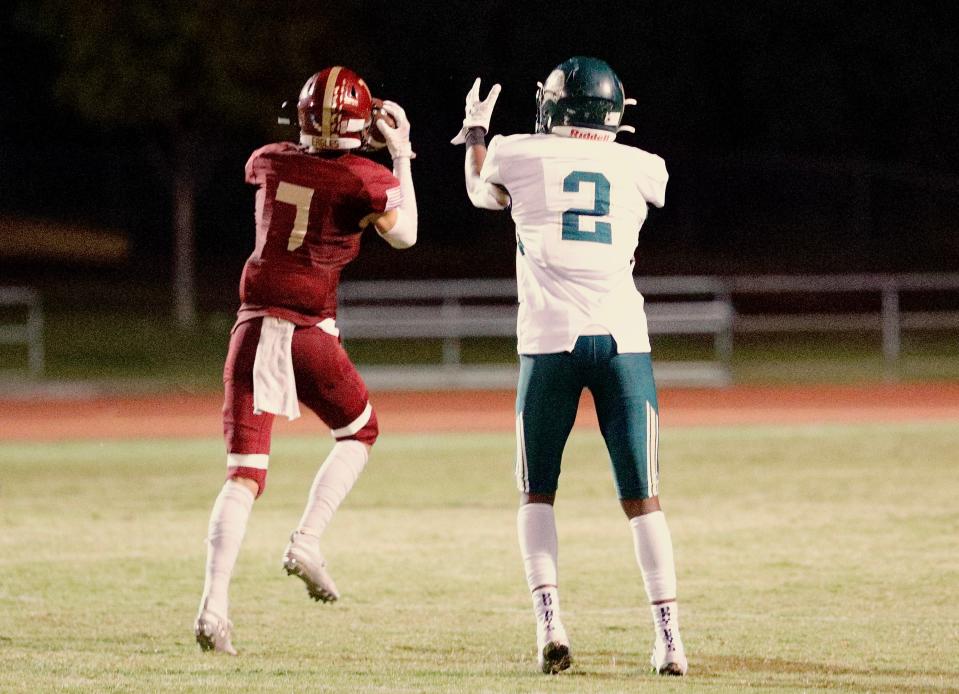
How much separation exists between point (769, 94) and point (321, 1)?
15945 millimetres

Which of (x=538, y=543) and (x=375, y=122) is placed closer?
(x=538, y=543)

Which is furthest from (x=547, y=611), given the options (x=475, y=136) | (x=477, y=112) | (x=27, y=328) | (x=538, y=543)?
(x=27, y=328)

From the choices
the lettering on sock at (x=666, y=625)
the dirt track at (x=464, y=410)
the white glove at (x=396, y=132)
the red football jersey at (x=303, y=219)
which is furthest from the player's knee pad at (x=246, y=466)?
the dirt track at (x=464, y=410)

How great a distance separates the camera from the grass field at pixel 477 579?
6023 mm

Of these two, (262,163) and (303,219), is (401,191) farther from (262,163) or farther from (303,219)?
(262,163)

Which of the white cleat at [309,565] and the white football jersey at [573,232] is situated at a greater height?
the white football jersey at [573,232]

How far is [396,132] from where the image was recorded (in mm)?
6656

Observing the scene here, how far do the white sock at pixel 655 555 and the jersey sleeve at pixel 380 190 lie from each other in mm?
1663

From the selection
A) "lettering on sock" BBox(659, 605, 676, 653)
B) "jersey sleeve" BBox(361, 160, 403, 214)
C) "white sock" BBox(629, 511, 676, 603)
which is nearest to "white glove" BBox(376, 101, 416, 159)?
"jersey sleeve" BBox(361, 160, 403, 214)

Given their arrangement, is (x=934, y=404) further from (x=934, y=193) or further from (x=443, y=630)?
(x=934, y=193)

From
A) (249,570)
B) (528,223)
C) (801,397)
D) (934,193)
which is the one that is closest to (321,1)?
(801,397)

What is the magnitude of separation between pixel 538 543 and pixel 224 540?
1.31 metres

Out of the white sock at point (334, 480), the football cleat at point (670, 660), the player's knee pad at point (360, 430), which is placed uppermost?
the player's knee pad at point (360, 430)

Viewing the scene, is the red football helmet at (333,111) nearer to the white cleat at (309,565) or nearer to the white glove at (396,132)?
the white glove at (396,132)
